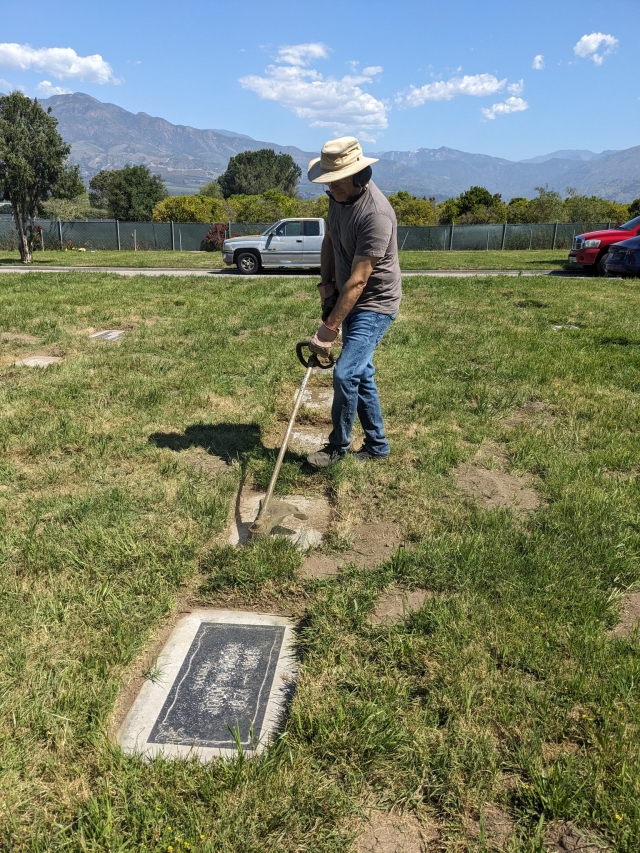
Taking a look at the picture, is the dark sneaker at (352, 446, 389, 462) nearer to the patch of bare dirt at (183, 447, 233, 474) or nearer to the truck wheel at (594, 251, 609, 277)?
the patch of bare dirt at (183, 447, 233, 474)

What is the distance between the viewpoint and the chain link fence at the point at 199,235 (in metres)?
28.7

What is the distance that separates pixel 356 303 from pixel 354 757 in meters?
2.59

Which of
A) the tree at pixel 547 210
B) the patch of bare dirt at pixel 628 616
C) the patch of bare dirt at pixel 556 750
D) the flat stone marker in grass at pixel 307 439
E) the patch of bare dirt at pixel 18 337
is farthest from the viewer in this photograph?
the tree at pixel 547 210

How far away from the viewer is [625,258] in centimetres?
1464

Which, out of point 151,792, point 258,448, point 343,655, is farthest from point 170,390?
point 151,792

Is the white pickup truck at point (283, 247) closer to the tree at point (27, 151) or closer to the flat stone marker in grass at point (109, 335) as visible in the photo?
the tree at point (27, 151)

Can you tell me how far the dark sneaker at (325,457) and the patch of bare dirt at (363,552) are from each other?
2.40 ft

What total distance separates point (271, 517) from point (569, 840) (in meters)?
2.00

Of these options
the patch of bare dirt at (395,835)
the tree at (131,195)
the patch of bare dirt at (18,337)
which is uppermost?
the tree at (131,195)

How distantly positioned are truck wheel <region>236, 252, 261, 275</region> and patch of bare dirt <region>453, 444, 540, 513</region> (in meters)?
14.4

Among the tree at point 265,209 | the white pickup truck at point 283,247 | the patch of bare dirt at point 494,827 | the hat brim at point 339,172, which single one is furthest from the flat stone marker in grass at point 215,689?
the tree at point 265,209

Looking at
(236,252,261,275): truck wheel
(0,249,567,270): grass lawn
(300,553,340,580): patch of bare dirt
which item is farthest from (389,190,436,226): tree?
(300,553,340,580): patch of bare dirt

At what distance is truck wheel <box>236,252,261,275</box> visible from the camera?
57.7ft

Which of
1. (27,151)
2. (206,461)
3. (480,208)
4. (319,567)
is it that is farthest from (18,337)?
(480,208)
